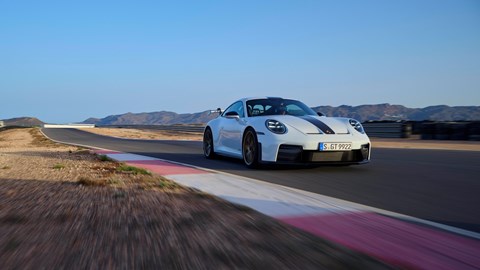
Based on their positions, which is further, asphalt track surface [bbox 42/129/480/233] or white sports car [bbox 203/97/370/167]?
white sports car [bbox 203/97/370/167]

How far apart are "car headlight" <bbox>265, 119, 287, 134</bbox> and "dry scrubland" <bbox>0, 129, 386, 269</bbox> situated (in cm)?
239

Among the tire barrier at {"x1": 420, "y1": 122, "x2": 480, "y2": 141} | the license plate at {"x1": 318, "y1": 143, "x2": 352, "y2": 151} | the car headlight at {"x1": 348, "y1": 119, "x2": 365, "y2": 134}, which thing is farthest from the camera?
the tire barrier at {"x1": 420, "y1": 122, "x2": 480, "y2": 141}

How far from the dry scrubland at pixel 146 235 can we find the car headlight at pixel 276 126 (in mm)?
2392

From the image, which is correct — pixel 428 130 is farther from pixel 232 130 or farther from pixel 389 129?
pixel 232 130

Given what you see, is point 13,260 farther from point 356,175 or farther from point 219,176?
point 356,175

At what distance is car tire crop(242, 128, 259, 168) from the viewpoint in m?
6.79

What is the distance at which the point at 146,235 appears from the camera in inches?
106

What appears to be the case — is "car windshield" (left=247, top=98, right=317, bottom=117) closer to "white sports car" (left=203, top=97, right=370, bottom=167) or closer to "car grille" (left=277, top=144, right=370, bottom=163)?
"white sports car" (left=203, top=97, right=370, bottom=167)

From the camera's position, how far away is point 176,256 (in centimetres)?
227

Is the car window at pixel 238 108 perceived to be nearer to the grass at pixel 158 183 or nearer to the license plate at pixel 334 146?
the license plate at pixel 334 146

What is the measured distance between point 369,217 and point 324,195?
107 cm

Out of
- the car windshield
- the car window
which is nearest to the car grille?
the car windshield

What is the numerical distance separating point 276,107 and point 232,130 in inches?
36.4

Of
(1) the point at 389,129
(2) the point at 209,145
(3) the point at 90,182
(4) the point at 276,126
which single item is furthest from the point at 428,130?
(3) the point at 90,182
